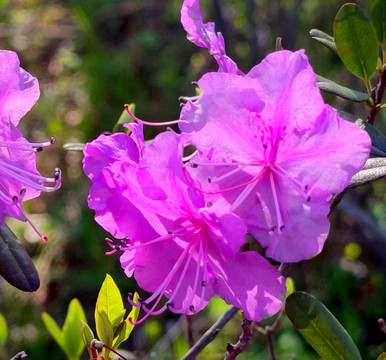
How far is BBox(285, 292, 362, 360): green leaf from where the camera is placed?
92 centimetres

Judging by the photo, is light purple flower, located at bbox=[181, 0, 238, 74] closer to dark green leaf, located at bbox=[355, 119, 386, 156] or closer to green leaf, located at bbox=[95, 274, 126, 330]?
dark green leaf, located at bbox=[355, 119, 386, 156]

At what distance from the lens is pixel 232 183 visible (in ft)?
2.74

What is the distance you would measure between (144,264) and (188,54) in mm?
2720

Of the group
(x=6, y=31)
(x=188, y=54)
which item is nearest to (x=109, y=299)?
(x=188, y=54)

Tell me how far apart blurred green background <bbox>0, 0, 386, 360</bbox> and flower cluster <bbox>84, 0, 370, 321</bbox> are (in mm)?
904

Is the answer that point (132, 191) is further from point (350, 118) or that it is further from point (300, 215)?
point (350, 118)

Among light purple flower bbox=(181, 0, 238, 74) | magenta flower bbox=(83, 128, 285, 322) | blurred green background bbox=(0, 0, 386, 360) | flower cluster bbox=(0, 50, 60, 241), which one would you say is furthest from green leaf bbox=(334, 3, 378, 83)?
blurred green background bbox=(0, 0, 386, 360)

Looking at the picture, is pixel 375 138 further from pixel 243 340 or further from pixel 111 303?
pixel 111 303

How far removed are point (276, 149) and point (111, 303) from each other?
0.39 metres

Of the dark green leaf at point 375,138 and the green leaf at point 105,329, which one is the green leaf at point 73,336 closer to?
the green leaf at point 105,329

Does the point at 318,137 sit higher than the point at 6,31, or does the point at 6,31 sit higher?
the point at 318,137

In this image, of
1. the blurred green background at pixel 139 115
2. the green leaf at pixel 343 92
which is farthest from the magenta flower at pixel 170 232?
the blurred green background at pixel 139 115

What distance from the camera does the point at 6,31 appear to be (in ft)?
11.8

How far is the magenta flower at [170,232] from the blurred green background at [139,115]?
88cm
